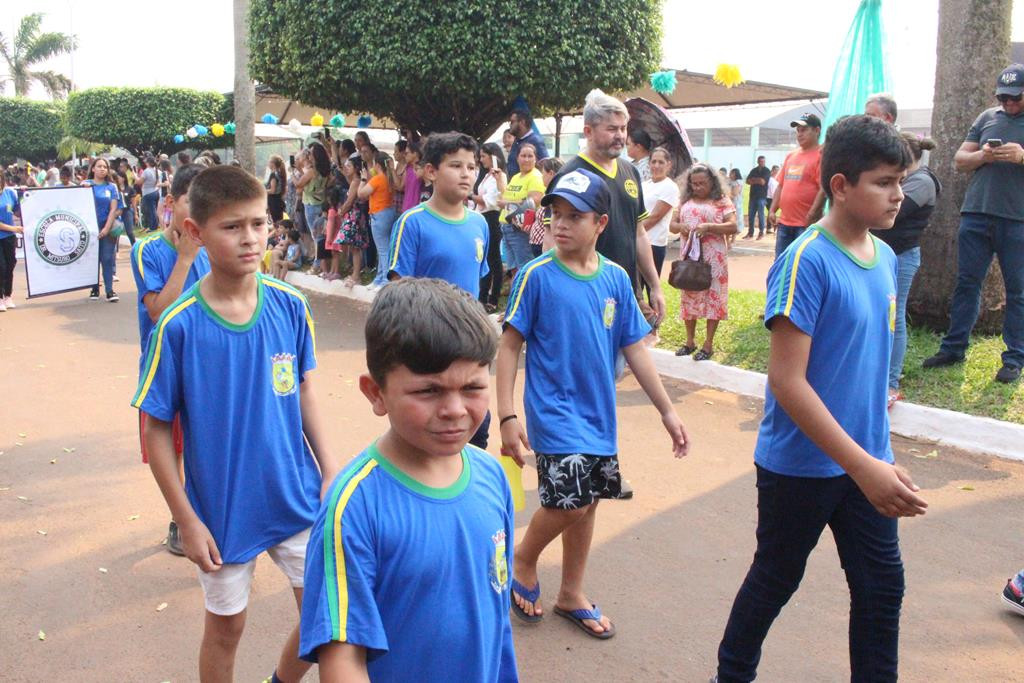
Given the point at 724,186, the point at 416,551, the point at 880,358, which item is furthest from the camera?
the point at 724,186

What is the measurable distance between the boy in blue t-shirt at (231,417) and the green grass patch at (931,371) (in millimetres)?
5047

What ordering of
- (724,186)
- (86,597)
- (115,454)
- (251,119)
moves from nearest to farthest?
(86,597) → (115,454) → (724,186) → (251,119)

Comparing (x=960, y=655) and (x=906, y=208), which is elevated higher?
(x=906, y=208)

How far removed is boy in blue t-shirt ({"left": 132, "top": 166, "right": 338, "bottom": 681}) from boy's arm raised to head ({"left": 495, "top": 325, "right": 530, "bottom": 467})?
32.1 inches

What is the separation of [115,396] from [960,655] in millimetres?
6635

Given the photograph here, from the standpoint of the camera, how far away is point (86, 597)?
4121 mm

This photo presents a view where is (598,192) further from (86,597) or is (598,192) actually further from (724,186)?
(724,186)

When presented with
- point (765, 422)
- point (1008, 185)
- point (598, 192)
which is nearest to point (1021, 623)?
point (765, 422)

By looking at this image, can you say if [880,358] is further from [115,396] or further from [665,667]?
[115,396]

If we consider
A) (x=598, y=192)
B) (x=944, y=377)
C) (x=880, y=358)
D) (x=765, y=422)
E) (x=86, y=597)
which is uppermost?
(x=598, y=192)

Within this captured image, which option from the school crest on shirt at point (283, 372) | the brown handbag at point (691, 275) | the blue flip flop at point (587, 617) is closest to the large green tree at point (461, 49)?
the brown handbag at point (691, 275)

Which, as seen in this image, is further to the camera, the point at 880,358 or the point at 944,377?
the point at 944,377

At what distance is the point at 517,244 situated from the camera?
10250mm

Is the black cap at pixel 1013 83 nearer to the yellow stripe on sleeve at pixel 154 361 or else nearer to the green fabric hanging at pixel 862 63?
the green fabric hanging at pixel 862 63
